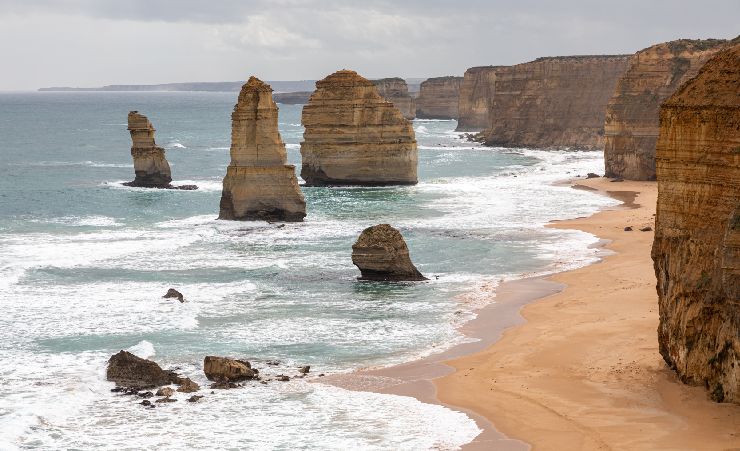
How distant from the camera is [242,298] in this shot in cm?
3028

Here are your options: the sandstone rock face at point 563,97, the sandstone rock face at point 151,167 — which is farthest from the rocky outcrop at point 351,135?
the sandstone rock face at point 563,97

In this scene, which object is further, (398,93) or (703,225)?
(398,93)

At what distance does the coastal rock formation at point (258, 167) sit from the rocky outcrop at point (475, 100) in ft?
341

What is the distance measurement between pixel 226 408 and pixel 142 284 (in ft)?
44.7

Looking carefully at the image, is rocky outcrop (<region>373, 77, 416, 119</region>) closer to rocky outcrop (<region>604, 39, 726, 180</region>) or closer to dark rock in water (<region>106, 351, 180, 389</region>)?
rocky outcrop (<region>604, 39, 726, 180</region>)

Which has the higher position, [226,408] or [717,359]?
[717,359]

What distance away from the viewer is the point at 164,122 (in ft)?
586

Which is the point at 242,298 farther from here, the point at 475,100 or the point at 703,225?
the point at 475,100

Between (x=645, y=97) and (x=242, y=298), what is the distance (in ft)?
131

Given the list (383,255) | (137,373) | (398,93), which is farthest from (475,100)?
(137,373)

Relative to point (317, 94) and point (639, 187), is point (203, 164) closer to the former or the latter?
point (317, 94)

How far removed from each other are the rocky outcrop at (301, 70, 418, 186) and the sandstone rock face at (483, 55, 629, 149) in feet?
147

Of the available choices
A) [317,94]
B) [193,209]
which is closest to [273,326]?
[193,209]

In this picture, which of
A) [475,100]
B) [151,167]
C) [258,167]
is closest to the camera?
[258,167]
